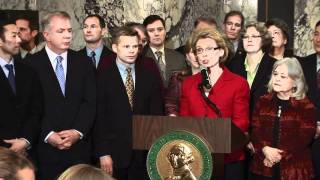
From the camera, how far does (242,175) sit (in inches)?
160

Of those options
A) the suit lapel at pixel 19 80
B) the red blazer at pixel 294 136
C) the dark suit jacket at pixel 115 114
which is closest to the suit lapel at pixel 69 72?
the dark suit jacket at pixel 115 114

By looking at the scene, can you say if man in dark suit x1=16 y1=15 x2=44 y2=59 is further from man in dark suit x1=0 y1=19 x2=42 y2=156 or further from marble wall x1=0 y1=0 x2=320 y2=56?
man in dark suit x1=0 y1=19 x2=42 y2=156

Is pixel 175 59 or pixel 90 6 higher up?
pixel 90 6

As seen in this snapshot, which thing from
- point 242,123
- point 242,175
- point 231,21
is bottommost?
point 242,175

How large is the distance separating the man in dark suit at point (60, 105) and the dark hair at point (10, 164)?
2.07m

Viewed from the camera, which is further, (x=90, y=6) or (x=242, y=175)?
(x=90, y=6)

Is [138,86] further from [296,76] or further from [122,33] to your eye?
[296,76]

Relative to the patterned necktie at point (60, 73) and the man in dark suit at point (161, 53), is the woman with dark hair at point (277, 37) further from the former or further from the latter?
the patterned necktie at point (60, 73)

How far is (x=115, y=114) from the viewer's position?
4.16m

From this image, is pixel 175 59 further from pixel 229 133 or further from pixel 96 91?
pixel 229 133

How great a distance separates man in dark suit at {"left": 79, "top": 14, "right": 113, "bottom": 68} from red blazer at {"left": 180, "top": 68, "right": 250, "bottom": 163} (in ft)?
5.36

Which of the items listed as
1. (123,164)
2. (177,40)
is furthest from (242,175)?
(177,40)

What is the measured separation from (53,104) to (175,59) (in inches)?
62.7

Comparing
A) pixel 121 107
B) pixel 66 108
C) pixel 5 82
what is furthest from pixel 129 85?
pixel 5 82
